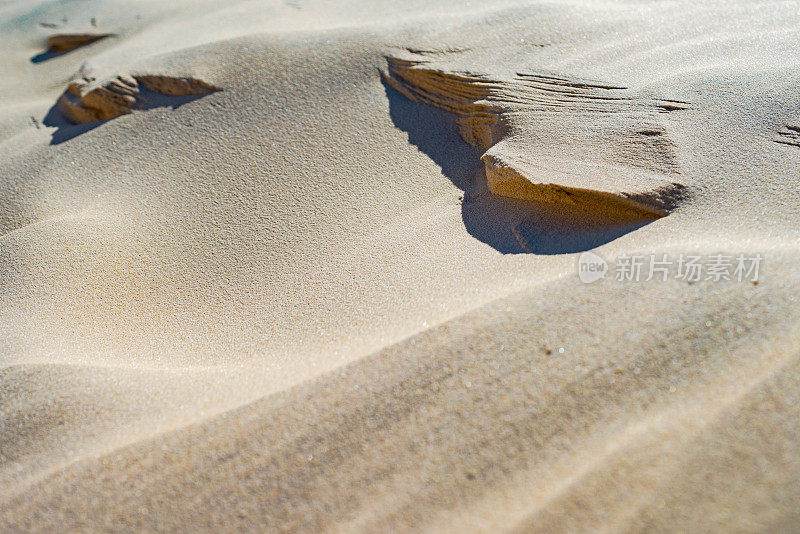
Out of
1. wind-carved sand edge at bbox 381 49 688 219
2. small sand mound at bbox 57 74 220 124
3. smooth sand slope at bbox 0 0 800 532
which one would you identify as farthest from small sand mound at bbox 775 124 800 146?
small sand mound at bbox 57 74 220 124

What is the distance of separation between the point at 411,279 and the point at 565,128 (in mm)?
714

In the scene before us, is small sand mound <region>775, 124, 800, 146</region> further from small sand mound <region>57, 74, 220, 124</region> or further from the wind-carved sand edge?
small sand mound <region>57, 74, 220, 124</region>

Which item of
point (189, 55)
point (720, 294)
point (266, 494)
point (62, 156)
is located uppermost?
point (189, 55)

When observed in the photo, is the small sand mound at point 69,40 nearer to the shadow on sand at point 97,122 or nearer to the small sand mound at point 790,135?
the shadow on sand at point 97,122

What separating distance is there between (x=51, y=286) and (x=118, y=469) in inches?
32.9

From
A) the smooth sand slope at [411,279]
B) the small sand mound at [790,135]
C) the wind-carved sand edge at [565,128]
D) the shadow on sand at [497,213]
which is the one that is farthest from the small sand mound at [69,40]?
the small sand mound at [790,135]

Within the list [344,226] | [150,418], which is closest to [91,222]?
[344,226]

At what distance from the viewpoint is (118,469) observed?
1089 mm

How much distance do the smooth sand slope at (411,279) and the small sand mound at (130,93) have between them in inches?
0.5

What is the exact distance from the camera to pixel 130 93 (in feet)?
7.52

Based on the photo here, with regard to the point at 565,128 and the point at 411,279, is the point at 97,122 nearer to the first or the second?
the point at 411,279

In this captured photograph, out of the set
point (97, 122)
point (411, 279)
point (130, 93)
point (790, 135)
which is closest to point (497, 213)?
point (411, 279)

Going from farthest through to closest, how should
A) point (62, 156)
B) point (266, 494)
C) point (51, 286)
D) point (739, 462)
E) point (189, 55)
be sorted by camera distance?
point (189, 55) < point (62, 156) < point (51, 286) < point (266, 494) < point (739, 462)

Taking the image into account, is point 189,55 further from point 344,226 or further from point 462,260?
point 462,260
